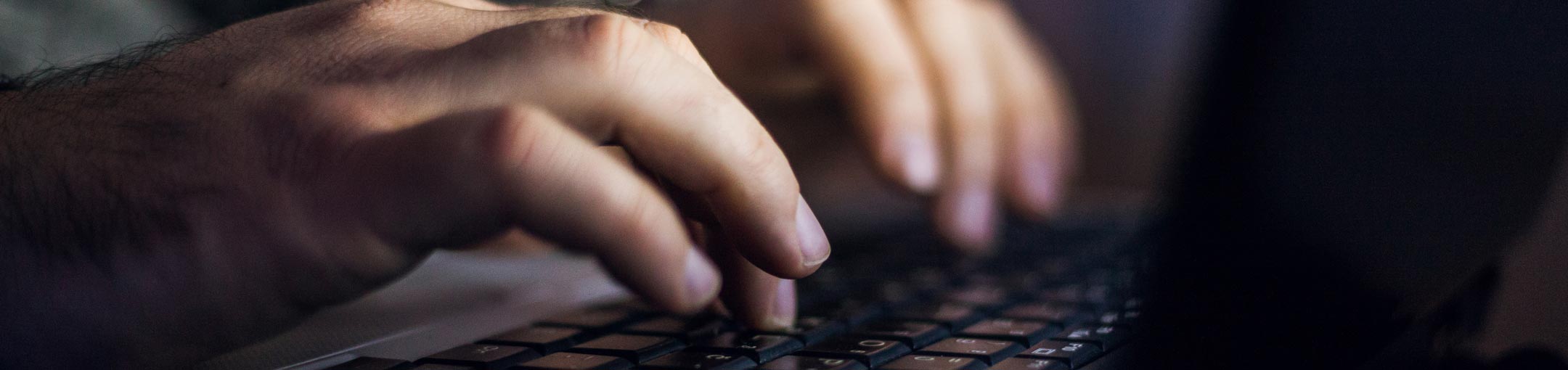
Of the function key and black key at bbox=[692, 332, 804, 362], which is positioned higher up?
black key at bbox=[692, 332, 804, 362]

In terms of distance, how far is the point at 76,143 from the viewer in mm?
394

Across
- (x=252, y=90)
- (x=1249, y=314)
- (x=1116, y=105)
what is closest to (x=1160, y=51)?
(x=1116, y=105)

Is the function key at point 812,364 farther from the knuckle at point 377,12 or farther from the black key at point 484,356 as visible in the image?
the knuckle at point 377,12

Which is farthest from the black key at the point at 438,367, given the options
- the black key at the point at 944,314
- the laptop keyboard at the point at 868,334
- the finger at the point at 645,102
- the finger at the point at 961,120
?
the finger at the point at 961,120

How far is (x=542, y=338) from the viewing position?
455mm

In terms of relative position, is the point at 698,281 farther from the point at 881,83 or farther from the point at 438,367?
the point at 881,83

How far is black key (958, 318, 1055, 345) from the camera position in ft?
1.42

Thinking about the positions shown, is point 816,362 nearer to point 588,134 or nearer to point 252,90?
point 588,134

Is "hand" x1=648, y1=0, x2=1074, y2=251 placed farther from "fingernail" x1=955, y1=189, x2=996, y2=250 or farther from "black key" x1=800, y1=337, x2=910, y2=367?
"black key" x1=800, y1=337, x2=910, y2=367

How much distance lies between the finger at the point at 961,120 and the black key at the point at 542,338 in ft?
1.53

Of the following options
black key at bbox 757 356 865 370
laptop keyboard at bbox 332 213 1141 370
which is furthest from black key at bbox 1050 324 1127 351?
black key at bbox 757 356 865 370

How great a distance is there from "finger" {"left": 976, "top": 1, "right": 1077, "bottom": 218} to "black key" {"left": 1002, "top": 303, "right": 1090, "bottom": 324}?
540 mm

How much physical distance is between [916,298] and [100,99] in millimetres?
402

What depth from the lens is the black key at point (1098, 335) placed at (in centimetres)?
42
